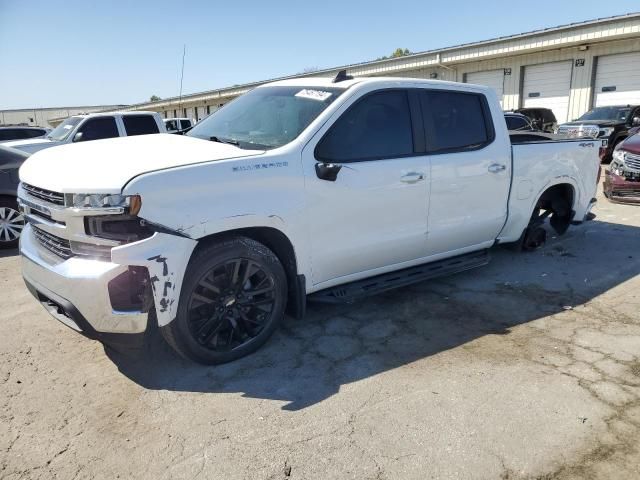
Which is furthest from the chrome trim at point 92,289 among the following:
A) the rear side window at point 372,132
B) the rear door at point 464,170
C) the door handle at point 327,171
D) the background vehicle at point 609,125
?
the background vehicle at point 609,125

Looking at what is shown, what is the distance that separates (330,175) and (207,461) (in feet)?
6.48

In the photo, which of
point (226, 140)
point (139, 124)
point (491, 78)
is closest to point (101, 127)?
point (139, 124)

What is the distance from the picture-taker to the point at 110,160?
3209 millimetres

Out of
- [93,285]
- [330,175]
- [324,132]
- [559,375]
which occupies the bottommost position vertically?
[559,375]

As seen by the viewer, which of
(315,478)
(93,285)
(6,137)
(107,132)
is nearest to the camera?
(315,478)

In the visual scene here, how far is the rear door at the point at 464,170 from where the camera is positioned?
436 cm

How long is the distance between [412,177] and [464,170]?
26.8 inches

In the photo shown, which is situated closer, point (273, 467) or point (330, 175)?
point (273, 467)

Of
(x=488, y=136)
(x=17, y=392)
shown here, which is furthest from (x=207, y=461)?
(x=488, y=136)

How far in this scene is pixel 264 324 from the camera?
11.9 feet

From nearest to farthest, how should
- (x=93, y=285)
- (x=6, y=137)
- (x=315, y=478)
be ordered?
1. (x=315, y=478)
2. (x=93, y=285)
3. (x=6, y=137)

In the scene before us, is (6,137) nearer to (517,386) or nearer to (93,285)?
(93,285)

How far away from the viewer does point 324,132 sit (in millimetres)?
3652

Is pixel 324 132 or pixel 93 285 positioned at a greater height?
pixel 324 132
